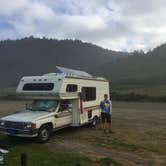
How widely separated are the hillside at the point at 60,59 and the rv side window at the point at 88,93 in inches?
3955

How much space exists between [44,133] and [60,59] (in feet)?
401

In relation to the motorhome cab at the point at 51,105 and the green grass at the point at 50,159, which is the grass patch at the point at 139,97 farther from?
the green grass at the point at 50,159

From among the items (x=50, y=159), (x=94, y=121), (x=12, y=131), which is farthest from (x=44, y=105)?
(x=50, y=159)

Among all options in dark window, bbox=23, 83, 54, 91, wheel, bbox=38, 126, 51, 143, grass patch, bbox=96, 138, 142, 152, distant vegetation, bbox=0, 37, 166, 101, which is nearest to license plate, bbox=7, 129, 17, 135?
wheel, bbox=38, 126, 51, 143

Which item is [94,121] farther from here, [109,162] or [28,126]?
[109,162]

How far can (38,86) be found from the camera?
1234 centimetres

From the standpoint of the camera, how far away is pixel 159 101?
36719mm

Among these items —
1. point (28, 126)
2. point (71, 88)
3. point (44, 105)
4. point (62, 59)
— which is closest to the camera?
point (28, 126)

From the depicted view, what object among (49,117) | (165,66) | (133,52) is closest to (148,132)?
(49,117)

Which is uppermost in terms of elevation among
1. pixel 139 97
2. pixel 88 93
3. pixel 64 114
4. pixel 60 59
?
pixel 60 59

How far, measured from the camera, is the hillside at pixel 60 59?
121938 mm

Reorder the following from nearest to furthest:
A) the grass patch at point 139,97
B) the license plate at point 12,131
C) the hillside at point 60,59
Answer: the license plate at point 12,131 < the grass patch at point 139,97 < the hillside at point 60,59

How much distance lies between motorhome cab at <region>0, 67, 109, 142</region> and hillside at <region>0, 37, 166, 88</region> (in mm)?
101614

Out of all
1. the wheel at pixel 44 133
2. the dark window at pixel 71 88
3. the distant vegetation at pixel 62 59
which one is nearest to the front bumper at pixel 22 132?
the wheel at pixel 44 133
